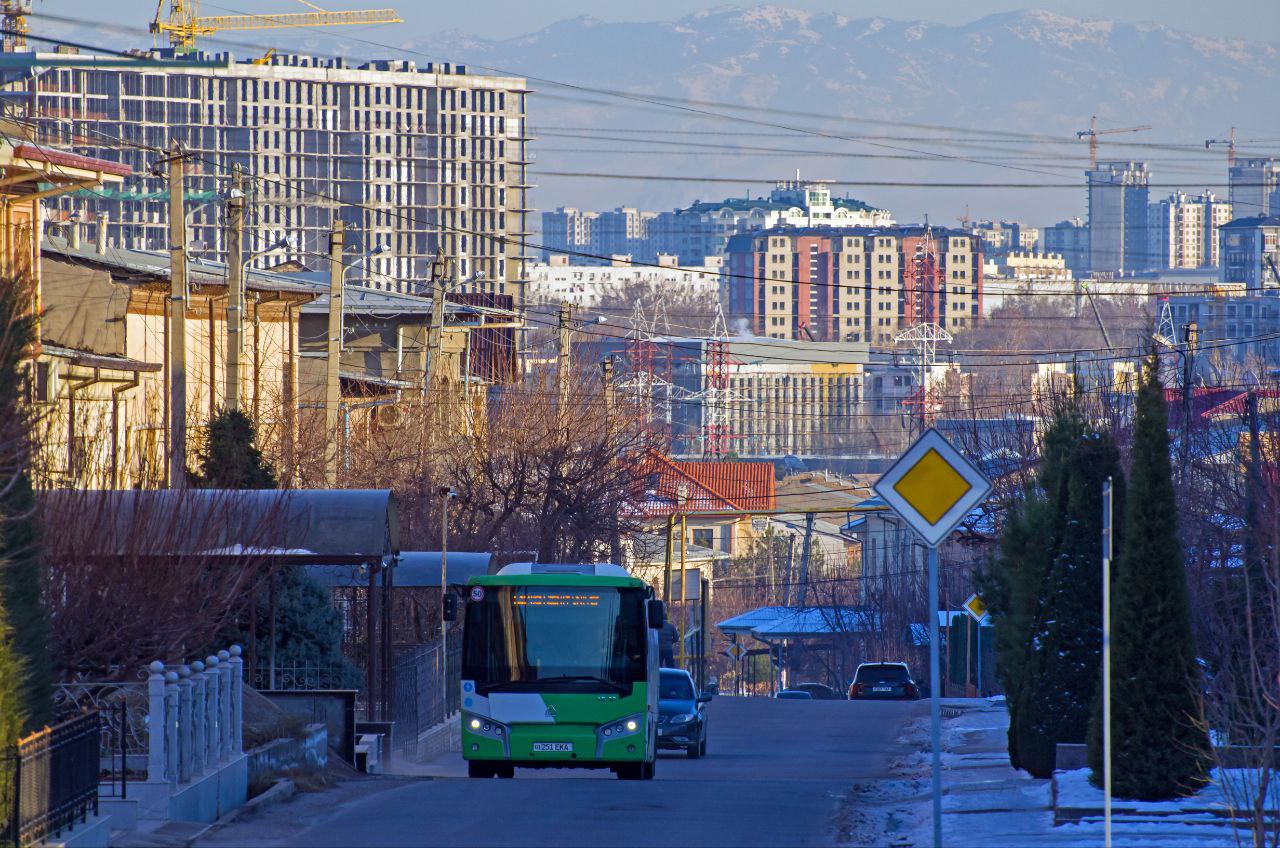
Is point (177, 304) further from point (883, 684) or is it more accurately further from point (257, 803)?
point (883, 684)

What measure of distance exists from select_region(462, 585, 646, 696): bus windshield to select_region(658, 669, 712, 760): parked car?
7.24 meters

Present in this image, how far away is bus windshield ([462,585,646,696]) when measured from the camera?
22016 millimetres

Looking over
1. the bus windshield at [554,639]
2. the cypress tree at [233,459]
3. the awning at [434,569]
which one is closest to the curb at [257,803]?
the bus windshield at [554,639]

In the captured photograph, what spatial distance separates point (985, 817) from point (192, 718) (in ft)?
22.5

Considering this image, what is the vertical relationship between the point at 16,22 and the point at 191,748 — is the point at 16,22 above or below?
above

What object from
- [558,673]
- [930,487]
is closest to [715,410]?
[558,673]

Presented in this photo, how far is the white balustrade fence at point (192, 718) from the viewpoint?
1502cm

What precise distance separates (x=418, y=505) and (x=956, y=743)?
17.5 m

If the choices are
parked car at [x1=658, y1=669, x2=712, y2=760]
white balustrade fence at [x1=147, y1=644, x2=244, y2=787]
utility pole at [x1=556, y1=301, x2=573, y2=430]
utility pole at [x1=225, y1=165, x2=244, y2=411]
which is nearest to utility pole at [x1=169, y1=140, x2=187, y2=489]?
utility pole at [x1=225, y1=165, x2=244, y2=411]

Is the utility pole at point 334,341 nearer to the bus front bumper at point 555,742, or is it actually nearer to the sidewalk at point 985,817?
the bus front bumper at point 555,742

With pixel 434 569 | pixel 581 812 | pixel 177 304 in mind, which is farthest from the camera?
pixel 434 569

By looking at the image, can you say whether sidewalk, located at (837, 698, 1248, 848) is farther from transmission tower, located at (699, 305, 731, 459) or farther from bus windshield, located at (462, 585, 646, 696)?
transmission tower, located at (699, 305, 731, 459)

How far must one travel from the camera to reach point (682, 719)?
2986cm

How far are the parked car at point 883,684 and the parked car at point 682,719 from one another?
2453cm
